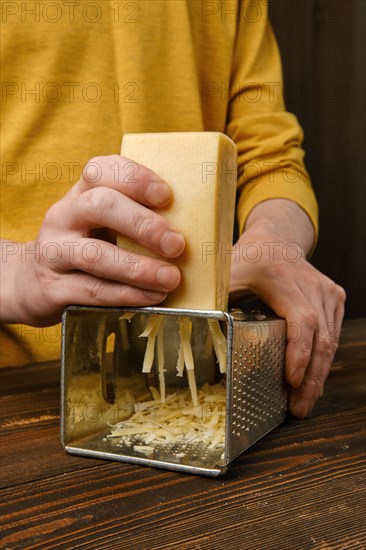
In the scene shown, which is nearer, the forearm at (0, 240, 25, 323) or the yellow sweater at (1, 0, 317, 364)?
the forearm at (0, 240, 25, 323)

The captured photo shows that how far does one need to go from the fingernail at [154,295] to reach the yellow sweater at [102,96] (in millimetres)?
605

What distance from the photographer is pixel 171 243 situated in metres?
0.70

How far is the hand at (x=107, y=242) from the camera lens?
71cm

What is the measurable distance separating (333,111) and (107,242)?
243 cm

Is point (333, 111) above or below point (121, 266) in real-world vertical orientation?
below

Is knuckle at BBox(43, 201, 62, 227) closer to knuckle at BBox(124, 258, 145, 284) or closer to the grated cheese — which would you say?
knuckle at BBox(124, 258, 145, 284)

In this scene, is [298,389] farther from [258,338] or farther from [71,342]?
[71,342]

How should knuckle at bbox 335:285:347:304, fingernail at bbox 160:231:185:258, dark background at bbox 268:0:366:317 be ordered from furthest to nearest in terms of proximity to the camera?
dark background at bbox 268:0:366:317, knuckle at bbox 335:285:347:304, fingernail at bbox 160:231:185:258

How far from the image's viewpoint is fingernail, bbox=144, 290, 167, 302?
729mm

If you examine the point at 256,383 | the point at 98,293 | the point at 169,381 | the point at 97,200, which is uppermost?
the point at 97,200

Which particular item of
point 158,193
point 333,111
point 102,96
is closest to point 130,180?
point 158,193

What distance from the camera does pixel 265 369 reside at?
2.81 ft

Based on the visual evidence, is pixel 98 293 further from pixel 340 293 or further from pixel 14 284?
pixel 340 293

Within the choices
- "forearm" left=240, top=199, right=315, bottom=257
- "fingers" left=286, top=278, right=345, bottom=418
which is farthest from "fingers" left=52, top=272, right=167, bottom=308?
"forearm" left=240, top=199, right=315, bottom=257
